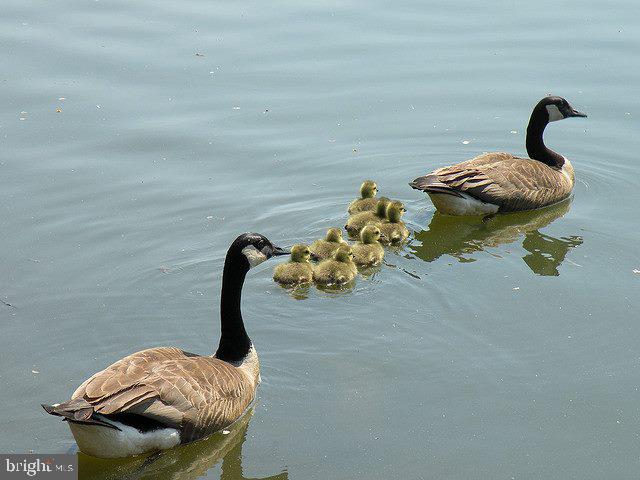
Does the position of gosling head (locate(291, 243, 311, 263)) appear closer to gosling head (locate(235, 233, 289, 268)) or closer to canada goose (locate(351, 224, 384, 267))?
canada goose (locate(351, 224, 384, 267))

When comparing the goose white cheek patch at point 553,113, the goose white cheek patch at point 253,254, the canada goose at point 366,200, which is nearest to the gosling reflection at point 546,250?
the canada goose at point 366,200

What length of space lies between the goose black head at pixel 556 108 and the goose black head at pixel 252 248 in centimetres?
545

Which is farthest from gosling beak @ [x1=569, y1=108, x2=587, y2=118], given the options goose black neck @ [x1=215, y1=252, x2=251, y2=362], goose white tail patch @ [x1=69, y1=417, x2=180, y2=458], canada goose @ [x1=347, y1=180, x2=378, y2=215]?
goose white tail patch @ [x1=69, y1=417, x2=180, y2=458]

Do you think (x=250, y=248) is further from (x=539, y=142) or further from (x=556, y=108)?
(x=556, y=108)

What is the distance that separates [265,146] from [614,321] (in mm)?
5092

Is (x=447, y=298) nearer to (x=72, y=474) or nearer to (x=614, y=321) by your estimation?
(x=614, y=321)

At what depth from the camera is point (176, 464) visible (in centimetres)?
743

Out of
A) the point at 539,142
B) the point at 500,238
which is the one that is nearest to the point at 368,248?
the point at 500,238

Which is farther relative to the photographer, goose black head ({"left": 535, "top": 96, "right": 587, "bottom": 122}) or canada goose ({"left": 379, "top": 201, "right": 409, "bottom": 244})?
goose black head ({"left": 535, "top": 96, "right": 587, "bottom": 122})

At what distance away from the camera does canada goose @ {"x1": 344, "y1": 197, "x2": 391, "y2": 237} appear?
11.0m

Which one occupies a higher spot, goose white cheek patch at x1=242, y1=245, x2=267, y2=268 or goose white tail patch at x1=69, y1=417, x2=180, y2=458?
goose white cheek patch at x1=242, y1=245, x2=267, y2=268

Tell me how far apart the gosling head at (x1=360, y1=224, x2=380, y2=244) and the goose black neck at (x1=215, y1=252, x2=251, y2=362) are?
2471 millimetres

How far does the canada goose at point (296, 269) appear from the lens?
32.6 feet

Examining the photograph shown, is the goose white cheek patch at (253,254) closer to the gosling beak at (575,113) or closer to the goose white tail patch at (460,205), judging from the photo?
the goose white tail patch at (460,205)
